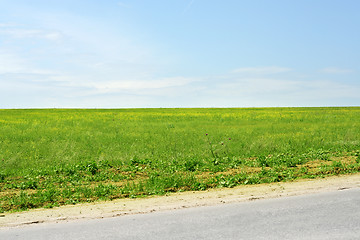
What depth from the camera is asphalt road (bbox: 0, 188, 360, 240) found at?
607cm

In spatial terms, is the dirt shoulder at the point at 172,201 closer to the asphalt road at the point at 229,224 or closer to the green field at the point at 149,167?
the asphalt road at the point at 229,224

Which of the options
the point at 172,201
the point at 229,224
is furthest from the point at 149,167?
the point at 229,224

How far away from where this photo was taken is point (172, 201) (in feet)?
27.5

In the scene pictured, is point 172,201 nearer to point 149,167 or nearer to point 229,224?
point 229,224

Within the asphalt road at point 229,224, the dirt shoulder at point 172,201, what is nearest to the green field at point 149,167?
the dirt shoulder at point 172,201

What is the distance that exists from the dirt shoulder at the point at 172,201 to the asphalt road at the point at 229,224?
1.25 feet

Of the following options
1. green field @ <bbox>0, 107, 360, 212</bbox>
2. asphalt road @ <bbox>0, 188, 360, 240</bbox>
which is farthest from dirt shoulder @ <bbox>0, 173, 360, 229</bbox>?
green field @ <bbox>0, 107, 360, 212</bbox>

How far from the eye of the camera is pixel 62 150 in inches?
666

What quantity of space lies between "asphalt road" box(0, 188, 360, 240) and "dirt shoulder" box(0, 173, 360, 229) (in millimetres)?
380

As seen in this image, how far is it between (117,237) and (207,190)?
401 cm

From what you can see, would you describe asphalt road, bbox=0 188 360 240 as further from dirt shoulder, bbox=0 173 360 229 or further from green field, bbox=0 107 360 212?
green field, bbox=0 107 360 212

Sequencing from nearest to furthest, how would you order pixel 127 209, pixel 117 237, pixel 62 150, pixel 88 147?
pixel 117 237 < pixel 127 209 < pixel 62 150 < pixel 88 147

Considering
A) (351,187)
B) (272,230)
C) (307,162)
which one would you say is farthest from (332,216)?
(307,162)

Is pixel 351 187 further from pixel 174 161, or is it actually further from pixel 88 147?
pixel 88 147
